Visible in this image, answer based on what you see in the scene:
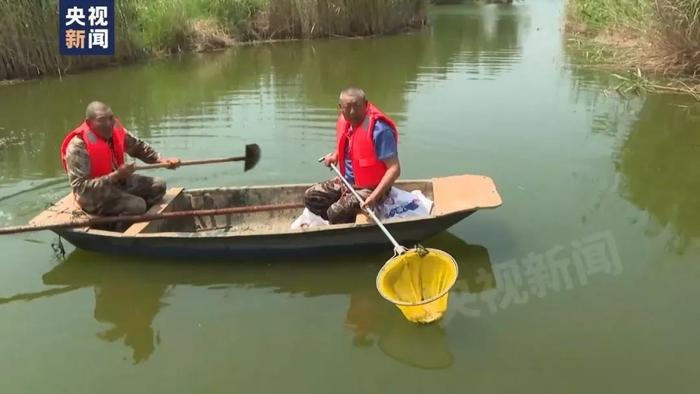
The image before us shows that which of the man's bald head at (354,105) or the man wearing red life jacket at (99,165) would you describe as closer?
the man's bald head at (354,105)

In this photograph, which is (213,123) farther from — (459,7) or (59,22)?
(459,7)

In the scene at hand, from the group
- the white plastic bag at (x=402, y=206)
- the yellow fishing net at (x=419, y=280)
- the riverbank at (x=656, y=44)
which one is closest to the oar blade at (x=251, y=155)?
the white plastic bag at (x=402, y=206)

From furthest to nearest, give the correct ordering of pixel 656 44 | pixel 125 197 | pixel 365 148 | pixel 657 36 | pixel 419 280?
pixel 656 44 → pixel 657 36 → pixel 125 197 → pixel 365 148 → pixel 419 280

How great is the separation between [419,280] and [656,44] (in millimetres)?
8632

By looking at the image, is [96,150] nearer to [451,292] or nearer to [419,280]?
[419,280]

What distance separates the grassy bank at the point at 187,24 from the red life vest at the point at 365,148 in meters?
8.87

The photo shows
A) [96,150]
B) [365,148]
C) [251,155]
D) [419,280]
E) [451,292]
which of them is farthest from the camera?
[251,155]

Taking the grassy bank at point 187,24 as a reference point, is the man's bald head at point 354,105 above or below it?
below

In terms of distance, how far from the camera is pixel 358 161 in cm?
507

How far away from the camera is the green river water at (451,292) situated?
13.0 ft

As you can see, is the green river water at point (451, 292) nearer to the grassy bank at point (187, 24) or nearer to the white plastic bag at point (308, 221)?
the white plastic bag at point (308, 221)

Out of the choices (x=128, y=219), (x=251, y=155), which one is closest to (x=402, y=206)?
(x=251, y=155)

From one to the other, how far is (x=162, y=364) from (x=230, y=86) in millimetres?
8535

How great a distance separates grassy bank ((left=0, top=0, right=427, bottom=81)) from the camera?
11.7 m
